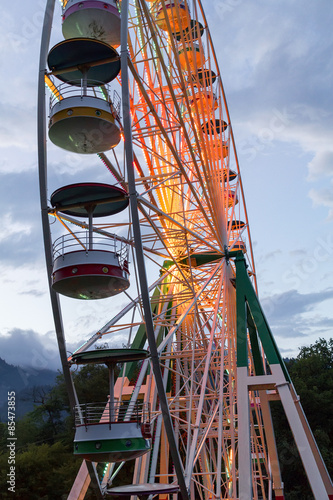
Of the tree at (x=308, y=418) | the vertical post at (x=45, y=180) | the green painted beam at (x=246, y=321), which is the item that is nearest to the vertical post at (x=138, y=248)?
the vertical post at (x=45, y=180)

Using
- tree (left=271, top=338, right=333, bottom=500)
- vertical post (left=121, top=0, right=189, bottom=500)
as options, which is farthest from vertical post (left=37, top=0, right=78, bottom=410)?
tree (left=271, top=338, right=333, bottom=500)

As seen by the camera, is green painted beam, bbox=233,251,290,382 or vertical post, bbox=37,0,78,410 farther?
green painted beam, bbox=233,251,290,382

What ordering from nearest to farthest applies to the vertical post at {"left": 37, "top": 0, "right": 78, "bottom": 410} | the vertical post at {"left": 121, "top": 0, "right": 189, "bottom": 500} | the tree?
the vertical post at {"left": 121, "top": 0, "right": 189, "bottom": 500}, the vertical post at {"left": 37, "top": 0, "right": 78, "bottom": 410}, the tree

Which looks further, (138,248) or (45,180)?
(45,180)

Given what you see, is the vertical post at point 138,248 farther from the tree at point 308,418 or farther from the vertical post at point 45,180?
the tree at point 308,418

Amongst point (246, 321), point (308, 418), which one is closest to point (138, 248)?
point (246, 321)

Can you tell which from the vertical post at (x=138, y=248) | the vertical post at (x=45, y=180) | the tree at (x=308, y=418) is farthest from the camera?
the tree at (x=308, y=418)

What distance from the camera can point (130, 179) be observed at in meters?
12.2

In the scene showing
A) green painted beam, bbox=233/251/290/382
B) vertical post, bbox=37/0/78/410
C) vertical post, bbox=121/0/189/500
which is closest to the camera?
vertical post, bbox=121/0/189/500

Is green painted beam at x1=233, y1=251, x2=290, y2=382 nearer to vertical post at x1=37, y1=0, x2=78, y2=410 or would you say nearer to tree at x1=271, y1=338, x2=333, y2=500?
vertical post at x1=37, y1=0, x2=78, y2=410

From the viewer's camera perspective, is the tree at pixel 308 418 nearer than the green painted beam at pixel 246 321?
No

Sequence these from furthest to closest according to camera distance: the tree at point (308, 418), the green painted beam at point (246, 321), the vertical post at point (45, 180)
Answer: the tree at point (308, 418), the green painted beam at point (246, 321), the vertical post at point (45, 180)

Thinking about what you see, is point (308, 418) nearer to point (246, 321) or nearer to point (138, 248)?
point (246, 321)

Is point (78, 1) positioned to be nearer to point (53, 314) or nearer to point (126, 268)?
point (126, 268)
